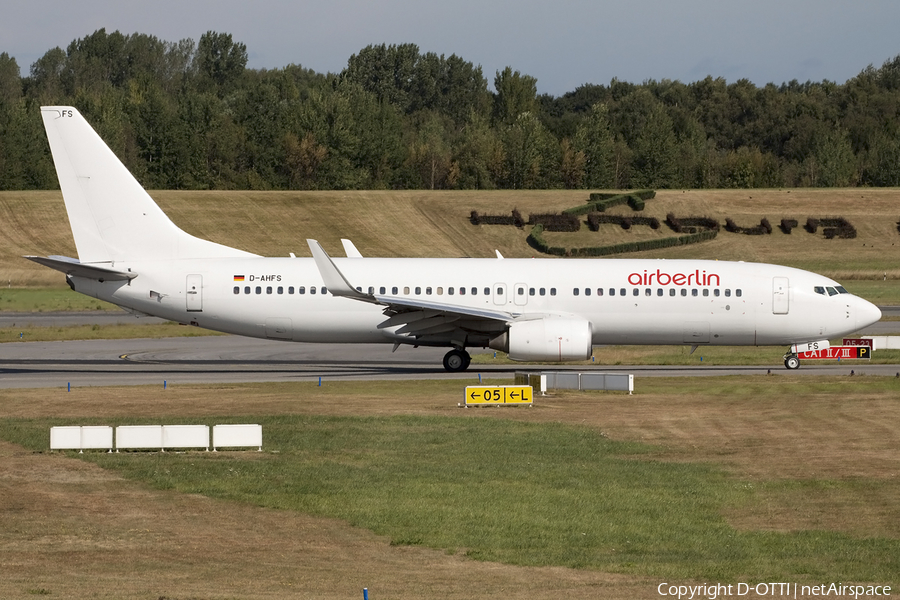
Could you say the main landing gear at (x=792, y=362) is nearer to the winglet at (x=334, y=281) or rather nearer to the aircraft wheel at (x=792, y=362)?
the aircraft wheel at (x=792, y=362)

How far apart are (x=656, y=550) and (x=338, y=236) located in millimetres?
79097

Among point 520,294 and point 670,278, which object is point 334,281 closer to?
point 520,294

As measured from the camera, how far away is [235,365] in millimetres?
42125

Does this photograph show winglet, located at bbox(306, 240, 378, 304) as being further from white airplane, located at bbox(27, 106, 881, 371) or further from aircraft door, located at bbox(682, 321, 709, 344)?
aircraft door, located at bbox(682, 321, 709, 344)

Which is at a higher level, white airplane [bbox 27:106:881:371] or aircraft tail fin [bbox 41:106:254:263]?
aircraft tail fin [bbox 41:106:254:263]

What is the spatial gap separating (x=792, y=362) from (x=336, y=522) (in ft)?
86.6

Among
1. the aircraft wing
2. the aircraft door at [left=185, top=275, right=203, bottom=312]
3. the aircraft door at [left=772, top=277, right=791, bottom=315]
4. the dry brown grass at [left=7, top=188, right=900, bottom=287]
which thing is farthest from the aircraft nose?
the dry brown grass at [left=7, top=188, right=900, bottom=287]

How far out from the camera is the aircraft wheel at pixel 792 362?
40.1m

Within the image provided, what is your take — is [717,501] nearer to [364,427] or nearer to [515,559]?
[515,559]

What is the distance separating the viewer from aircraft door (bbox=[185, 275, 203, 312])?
38.9 m

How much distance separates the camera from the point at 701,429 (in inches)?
1054

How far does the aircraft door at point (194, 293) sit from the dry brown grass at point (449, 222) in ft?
151

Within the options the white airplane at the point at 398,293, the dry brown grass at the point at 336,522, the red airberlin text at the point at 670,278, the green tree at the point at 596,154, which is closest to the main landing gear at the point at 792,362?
the white airplane at the point at 398,293

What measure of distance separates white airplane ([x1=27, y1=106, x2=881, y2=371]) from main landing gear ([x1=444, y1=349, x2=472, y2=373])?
0.08m
